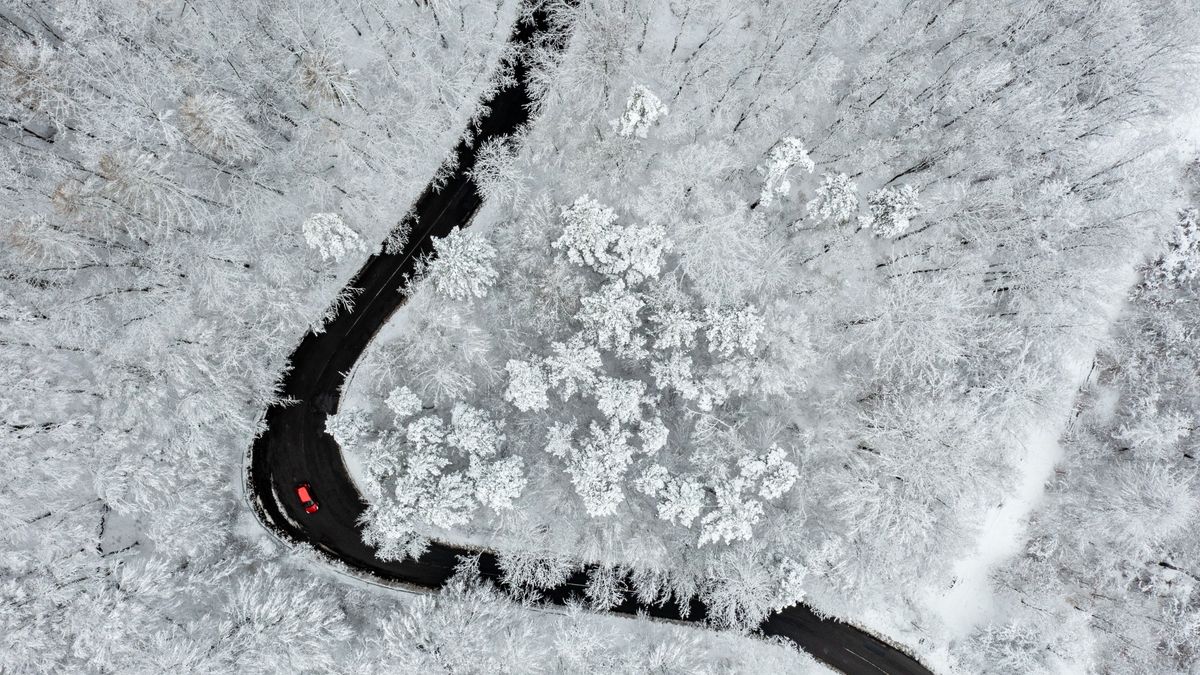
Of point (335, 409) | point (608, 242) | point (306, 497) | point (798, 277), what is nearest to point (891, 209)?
point (798, 277)

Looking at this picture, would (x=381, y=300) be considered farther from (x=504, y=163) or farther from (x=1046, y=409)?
(x=1046, y=409)

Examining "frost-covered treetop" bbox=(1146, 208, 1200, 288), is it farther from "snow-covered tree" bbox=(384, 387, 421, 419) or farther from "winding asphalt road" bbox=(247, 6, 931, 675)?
"snow-covered tree" bbox=(384, 387, 421, 419)

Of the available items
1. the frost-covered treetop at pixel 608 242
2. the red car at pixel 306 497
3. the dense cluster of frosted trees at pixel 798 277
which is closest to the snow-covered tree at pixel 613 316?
the dense cluster of frosted trees at pixel 798 277

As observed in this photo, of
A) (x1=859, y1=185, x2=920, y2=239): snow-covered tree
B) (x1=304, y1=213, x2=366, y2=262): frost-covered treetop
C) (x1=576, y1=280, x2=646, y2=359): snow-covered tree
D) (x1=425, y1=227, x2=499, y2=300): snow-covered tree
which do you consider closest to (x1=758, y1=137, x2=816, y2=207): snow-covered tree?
(x1=859, y1=185, x2=920, y2=239): snow-covered tree

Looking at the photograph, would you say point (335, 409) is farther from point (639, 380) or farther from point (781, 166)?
point (781, 166)

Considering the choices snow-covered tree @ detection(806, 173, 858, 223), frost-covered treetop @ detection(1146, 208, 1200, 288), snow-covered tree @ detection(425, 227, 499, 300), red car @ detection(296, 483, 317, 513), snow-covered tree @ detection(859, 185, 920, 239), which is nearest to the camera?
snow-covered tree @ detection(425, 227, 499, 300)

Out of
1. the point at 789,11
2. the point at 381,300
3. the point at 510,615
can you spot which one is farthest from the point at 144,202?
the point at 789,11

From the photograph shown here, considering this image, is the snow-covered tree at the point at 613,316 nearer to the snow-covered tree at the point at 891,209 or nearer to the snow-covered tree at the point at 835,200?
the snow-covered tree at the point at 835,200
